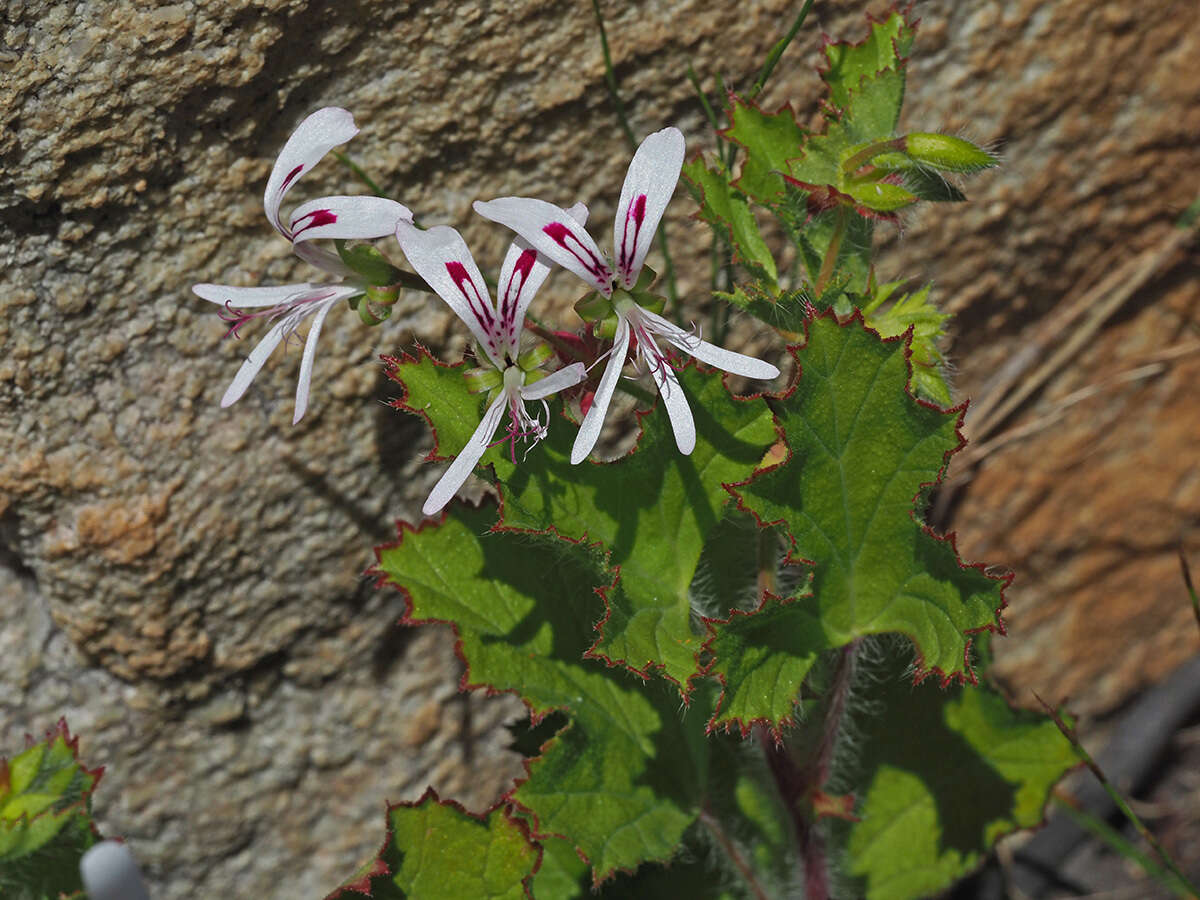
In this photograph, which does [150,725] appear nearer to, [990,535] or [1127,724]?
[990,535]

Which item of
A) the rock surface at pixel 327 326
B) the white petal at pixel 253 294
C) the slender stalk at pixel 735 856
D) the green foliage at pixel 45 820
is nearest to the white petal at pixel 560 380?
the white petal at pixel 253 294

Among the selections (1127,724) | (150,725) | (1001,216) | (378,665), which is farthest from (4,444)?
(1127,724)

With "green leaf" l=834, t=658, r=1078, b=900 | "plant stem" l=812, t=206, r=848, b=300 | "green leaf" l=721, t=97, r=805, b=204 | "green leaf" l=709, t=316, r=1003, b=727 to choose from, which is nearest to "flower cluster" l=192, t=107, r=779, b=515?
"green leaf" l=709, t=316, r=1003, b=727

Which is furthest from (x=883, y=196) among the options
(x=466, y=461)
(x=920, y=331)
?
(x=466, y=461)

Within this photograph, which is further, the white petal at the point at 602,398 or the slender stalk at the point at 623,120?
the slender stalk at the point at 623,120

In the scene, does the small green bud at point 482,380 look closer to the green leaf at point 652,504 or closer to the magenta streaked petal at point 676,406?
the green leaf at point 652,504

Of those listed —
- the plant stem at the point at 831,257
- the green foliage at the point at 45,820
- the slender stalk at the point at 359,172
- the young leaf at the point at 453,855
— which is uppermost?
the slender stalk at the point at 359,172

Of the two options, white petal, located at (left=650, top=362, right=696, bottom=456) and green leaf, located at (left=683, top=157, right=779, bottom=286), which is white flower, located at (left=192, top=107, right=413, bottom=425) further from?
green leaf, located at (left=683, top=157, right=779, bottom=286)
